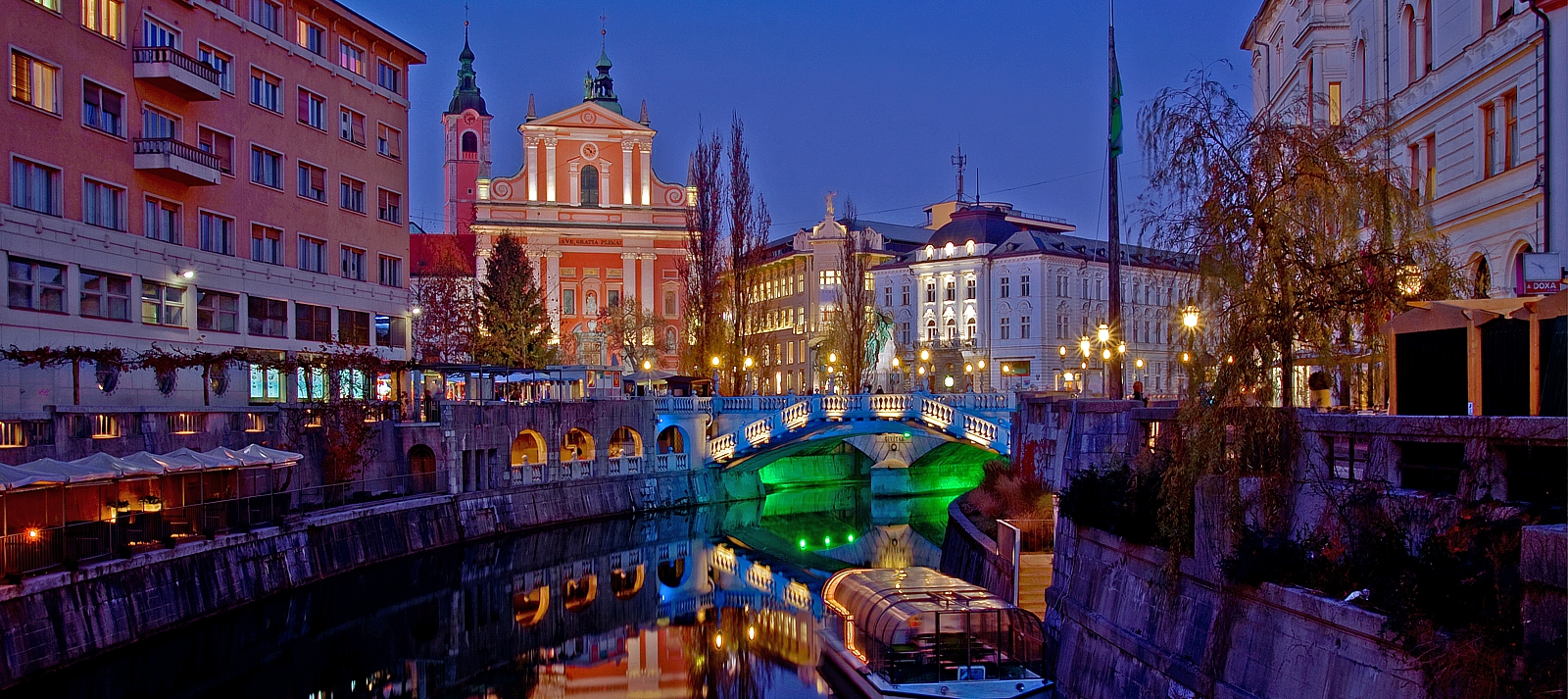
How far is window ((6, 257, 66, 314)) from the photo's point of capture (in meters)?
33.9

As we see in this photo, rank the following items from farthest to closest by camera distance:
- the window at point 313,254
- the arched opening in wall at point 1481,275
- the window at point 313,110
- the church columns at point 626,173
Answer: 1. the church columns at point 626,173
2. the window at point 313,254
3. the window at point 313,110
4. the arched opening in wall at point 1481,275

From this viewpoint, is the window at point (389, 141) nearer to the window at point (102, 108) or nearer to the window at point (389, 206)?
the window at point (389, 206)

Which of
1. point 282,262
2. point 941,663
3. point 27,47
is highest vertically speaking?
point 27,47

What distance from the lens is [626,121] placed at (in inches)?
3447

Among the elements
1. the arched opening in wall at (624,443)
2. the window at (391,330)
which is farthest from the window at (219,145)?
the arched opening in wall at (624,443)

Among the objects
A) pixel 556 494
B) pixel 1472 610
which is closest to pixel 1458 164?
pixel 1472 610

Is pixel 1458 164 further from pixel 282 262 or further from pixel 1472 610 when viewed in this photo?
pixel 282 262

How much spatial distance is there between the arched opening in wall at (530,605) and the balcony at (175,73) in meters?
18.8

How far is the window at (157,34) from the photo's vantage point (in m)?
38.6

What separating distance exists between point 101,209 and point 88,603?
53.0 ft

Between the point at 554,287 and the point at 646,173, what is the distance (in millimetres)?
10297

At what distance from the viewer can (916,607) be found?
2417 cm

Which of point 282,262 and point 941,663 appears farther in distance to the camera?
point 282,262

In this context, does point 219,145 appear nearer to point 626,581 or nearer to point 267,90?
point 267,90
